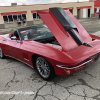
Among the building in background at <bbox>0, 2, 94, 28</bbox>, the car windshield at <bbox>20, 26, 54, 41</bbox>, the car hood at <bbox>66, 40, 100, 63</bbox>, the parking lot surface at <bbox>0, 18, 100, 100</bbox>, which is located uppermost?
the building in background at <bbox>0, 2, 94, 28</bbox>

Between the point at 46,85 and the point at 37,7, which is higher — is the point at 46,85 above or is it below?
below

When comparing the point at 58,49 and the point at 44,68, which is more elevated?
the point at 58,49

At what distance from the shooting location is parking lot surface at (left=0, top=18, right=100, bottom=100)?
A: 2396mm

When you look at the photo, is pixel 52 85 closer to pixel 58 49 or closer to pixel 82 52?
pixel 58 49

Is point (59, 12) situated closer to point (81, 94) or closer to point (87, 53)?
point (87, 53)

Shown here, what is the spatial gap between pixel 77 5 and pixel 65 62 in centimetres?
2817

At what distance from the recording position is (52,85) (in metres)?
2.78

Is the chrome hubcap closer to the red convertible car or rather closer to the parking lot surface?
the red convertible car


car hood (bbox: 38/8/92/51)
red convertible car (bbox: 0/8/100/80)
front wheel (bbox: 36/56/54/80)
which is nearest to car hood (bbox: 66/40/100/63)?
red convertible car (bbox: 0/8/100/80)

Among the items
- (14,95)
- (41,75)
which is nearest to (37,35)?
(41,75)

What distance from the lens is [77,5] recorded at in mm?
27672

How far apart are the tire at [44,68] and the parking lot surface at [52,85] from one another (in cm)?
14

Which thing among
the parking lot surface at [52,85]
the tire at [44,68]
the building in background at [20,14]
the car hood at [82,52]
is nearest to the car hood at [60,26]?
the car hood at [82,52]

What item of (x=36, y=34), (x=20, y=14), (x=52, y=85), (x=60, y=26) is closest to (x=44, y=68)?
(x=52, y=85)
